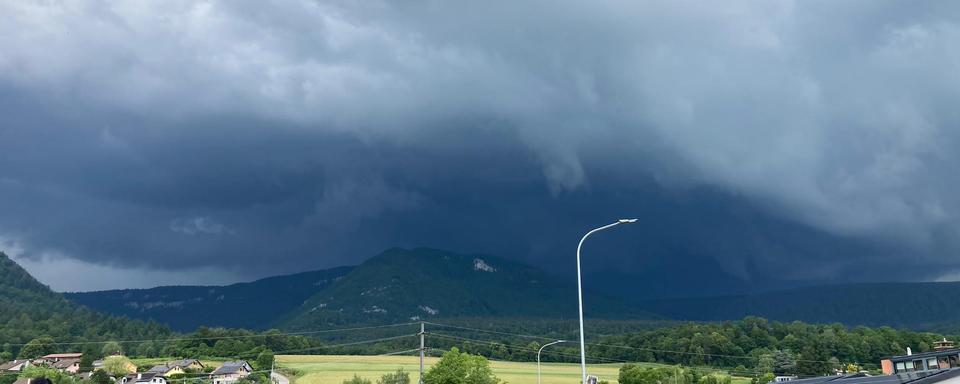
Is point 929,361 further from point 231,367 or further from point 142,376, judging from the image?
point 142,376

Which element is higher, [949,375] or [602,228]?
[602,228]

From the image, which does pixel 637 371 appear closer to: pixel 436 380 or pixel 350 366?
pixel 436 380

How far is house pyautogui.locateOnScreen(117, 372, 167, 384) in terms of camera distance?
17812 centimetres

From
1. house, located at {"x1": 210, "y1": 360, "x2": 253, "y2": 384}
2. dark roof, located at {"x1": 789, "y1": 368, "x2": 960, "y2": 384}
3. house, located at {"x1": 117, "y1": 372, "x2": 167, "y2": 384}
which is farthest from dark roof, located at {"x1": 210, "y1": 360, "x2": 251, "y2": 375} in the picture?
dark roof, located at {"x1": 789, "y1": 368, "x2": 960, "y2": 384}

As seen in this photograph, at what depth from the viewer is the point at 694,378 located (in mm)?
179625

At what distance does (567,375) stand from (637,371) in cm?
2467

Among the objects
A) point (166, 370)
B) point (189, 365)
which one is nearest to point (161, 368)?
point (166, 370)

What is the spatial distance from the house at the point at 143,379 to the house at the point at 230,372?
440 inches

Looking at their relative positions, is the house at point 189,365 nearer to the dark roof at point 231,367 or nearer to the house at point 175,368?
the house at point 175,368

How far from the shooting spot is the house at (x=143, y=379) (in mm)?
178125

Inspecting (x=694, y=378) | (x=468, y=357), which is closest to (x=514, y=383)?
(x=468, y=357)

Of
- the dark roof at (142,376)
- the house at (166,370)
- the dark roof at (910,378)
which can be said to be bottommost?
the dark roof at (910,378)

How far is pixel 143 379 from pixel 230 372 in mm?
19803

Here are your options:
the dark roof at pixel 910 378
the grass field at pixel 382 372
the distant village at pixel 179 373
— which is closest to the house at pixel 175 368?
the distant village at pixel 179 373
